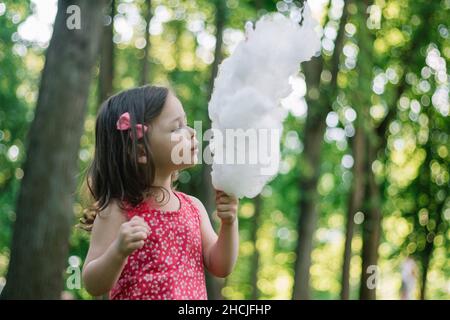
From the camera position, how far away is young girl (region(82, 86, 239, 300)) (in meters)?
2.72

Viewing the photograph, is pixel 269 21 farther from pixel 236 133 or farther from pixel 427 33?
pixel 427 33

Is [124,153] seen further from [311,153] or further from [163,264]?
[311,153]

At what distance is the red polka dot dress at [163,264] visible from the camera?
2719mm

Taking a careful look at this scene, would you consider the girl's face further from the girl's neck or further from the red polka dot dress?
the red polka dot dress

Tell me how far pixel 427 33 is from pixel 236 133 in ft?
35.1

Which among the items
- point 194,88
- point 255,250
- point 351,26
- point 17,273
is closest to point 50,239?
point 17,273

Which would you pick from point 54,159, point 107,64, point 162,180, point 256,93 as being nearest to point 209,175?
point 107,64

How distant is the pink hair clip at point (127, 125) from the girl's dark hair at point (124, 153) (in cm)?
1

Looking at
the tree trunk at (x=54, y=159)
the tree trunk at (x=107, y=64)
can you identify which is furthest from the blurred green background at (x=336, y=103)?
the tree trunk at (x=54, y=159)

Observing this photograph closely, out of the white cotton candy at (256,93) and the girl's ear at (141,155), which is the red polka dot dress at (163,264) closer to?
the girl's ear at (141,155)

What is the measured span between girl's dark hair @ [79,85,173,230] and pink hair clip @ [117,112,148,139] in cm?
1

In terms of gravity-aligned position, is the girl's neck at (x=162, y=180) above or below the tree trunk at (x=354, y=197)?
above

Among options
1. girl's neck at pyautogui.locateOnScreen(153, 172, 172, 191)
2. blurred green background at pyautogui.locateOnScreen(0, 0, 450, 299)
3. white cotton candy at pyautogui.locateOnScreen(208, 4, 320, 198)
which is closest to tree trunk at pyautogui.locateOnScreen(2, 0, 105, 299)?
blurred green background at pyautogui.locateOnScreen(0, 0, 450, 299)
